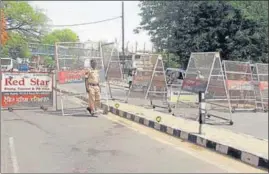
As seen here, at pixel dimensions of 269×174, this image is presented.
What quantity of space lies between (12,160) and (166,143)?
325 cm

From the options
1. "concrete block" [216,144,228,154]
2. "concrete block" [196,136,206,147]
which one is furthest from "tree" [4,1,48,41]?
"concrete block" [196,136,206,147]

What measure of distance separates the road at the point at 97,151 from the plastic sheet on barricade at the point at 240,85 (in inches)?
194

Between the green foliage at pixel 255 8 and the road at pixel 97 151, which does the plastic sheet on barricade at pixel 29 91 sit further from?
the green foliage at pixel 255 8

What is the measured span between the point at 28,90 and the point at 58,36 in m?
10.7

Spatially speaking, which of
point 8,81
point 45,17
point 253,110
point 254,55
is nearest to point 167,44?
point 254,55

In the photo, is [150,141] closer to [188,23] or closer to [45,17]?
[45,17]

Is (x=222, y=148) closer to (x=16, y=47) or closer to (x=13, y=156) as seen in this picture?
(x=13, y=156)

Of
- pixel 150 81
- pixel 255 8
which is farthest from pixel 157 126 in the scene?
pixel 255 8

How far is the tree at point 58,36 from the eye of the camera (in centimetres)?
221

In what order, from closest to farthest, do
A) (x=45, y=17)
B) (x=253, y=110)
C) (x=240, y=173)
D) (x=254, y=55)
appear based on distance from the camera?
1. (x=45, y=17)
2. (x=240, y=173)
3. (x=253, y=110)
4. (x=254, y=55)

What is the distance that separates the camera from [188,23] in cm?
2316

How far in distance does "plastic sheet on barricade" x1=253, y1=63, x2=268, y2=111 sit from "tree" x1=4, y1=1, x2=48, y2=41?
47.1 feet

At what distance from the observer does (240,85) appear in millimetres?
14633

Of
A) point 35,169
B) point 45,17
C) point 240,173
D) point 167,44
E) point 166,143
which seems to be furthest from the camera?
point 167,44
